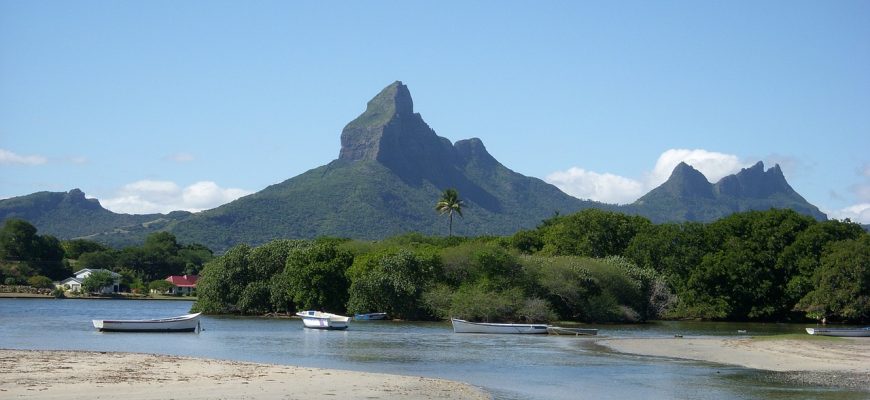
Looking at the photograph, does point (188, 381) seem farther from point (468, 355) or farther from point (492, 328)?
point (492, 328)

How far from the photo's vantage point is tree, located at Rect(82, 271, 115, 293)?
148 m

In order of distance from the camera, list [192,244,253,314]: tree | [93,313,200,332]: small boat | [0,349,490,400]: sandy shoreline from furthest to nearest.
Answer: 1. [192,244,253,314]: tree
2. [93,313,200,332]: small boat
3. [0,349,490,400]: sandy shoreline

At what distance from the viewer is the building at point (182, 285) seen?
16525 cm

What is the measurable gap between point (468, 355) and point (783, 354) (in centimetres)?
1689

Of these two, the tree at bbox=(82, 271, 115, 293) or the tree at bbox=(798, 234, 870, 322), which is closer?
the tree at bbox=(798, 234, 870, 322)

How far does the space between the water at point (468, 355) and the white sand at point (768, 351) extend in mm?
2414

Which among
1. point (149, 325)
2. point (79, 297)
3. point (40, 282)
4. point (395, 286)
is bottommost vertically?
point (149, 325)

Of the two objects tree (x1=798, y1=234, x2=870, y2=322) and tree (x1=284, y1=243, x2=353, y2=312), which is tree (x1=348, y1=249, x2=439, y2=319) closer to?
tree (x1=284, y1=243, x2=353, y2=312)

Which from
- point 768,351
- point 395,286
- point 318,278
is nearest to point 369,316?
point 395,286

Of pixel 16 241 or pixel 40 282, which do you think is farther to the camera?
pixel 16 241

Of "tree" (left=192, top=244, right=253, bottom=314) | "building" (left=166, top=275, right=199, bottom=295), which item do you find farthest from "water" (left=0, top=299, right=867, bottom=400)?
"building" (left=166, top=275, right=199, bottom=295)

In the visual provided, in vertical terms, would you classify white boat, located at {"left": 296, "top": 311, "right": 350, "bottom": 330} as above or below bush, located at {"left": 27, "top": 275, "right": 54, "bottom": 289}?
below

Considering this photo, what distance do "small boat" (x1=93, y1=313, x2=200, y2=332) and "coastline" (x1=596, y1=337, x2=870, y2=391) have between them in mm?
27358

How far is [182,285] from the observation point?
167375 mm
